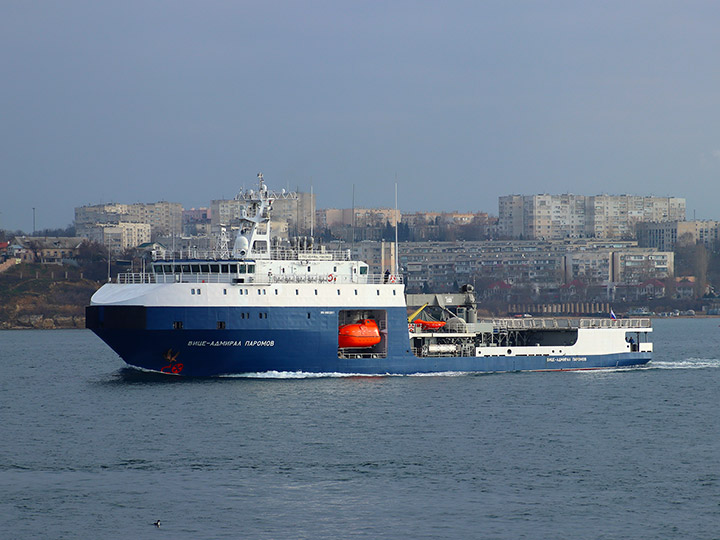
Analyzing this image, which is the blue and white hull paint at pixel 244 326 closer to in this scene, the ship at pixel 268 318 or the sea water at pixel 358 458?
the ship at pixel 268 318

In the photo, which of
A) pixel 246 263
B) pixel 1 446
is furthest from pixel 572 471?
pixel 246 263

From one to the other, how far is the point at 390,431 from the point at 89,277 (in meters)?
117

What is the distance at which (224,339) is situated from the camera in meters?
44.5

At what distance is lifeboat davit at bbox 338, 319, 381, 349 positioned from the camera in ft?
153

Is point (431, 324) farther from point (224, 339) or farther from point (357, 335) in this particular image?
point (224, 339)

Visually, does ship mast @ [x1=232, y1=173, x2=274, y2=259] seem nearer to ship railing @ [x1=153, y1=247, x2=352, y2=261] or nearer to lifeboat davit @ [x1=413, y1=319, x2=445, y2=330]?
ship railing @ [x1=153, y1=247, x2=352, y2=261]

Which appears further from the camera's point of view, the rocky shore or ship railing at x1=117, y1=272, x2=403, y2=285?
the rocky shore

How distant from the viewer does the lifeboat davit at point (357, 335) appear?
153 feet

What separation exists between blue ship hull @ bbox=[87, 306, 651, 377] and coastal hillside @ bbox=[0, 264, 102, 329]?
8477 centimetres

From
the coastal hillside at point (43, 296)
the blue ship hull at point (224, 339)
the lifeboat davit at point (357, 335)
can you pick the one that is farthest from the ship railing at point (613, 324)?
the coastal hillside at point (43, 296)

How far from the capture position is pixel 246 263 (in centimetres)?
4553

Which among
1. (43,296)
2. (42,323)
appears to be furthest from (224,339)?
(43,296)

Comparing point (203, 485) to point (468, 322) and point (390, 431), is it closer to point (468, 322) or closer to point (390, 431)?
point (390, 431)

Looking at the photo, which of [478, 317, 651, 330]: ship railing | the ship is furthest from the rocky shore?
the ship
